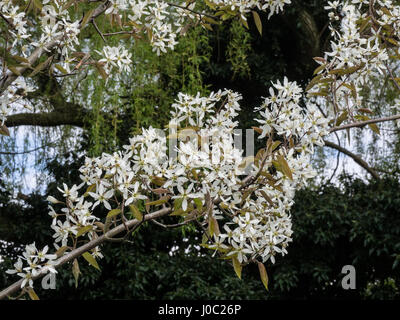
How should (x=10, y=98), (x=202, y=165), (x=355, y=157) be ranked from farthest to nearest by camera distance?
(x=355, y=157) → (x=10, y=98) → (x=202, y=165)

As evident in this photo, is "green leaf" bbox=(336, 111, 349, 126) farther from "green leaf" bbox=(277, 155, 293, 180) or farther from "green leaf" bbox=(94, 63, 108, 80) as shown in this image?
"green leaf" bbox=(94, 63, 108, 80)

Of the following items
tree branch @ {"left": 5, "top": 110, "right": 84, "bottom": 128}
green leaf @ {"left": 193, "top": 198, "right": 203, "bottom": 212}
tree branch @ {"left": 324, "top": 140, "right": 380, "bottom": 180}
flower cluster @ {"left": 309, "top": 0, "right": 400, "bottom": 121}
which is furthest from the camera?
tree branch @ {"left": 324, "top": 140, "right": 380, "bottom": 180}

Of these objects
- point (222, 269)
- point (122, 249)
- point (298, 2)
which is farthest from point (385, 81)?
point (122, 249)

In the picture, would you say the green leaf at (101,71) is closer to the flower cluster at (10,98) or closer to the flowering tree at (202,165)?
the flowering tree at (202,165)

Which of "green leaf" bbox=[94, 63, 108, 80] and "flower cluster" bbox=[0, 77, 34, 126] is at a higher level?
"green leaf" bbox=[94, 63, 108, 80]

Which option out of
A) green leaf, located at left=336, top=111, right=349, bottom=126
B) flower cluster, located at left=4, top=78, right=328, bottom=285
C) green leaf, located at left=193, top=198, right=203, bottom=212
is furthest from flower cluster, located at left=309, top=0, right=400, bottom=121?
green leaf, located at left=193, top=198, right=203, bottom=212

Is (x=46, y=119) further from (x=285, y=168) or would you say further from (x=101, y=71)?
(x=285, y=168)

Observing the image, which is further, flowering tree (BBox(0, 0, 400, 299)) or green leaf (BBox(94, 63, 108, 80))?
green leaf (BBox(94, 63, 108, 80))

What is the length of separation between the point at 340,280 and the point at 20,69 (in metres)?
2.72

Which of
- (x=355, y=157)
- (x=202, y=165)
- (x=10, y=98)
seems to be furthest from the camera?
(x=355, y=157)

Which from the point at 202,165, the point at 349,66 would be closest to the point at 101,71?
the point at 202,165

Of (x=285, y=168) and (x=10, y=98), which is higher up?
(x=10, y=98)
